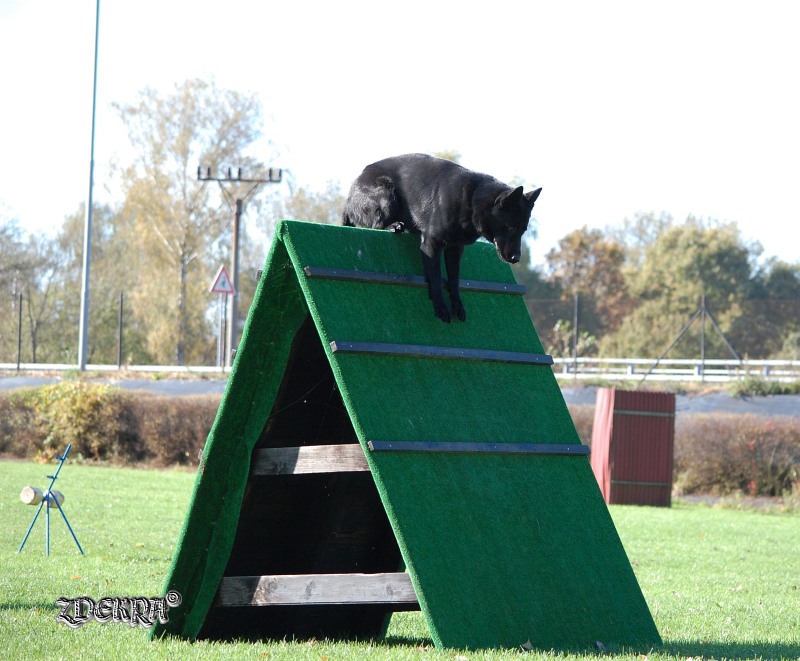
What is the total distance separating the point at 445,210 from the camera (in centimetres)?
551

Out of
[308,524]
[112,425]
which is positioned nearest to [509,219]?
[308,524]

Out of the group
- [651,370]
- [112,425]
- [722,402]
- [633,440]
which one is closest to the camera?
[633,440]

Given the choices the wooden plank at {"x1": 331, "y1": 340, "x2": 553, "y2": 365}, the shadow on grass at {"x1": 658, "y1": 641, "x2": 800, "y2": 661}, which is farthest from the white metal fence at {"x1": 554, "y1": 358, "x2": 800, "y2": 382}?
the wooden plank at {"x1": 331, "y1": 340, "x2": 553, "y2": 365}

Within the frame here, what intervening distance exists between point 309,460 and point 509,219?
1.61 metres

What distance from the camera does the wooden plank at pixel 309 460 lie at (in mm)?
5121

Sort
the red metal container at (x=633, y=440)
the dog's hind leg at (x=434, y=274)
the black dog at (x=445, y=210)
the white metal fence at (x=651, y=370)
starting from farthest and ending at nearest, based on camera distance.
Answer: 1. the white metal fence at (x=651, y=370)
2. the red metal container at (x=633, y=440)
3. the dog's hind leg at (x=434, y=274)
4. the black dog at (x=445, y=210)

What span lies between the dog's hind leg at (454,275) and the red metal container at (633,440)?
38.6ft

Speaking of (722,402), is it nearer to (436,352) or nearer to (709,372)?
(709,372)

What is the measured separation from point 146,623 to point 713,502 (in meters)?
14.6

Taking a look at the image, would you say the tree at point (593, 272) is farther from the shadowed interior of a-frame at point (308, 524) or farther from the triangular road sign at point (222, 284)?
the shadowed interior of a-frame at point (308, 524)

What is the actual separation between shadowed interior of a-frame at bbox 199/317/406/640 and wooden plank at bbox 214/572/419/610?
0.62 ft

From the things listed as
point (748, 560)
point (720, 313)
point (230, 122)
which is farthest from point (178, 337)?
point (748, 560)

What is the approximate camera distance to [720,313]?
147 ft

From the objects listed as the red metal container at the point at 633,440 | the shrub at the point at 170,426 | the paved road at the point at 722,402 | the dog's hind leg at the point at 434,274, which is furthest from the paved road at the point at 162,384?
the dog's hind leg at the point at 434,274
